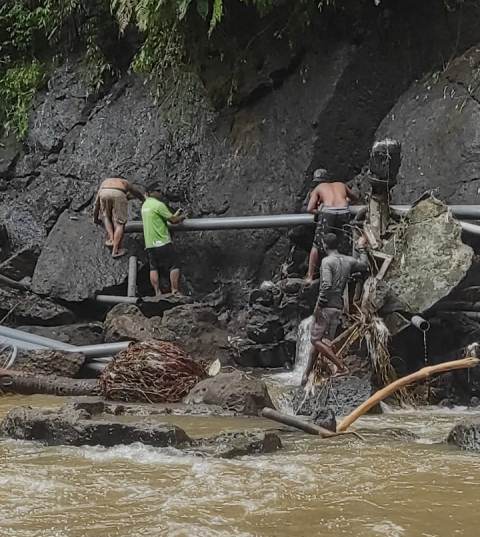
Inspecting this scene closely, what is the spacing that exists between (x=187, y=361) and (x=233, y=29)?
7125mm

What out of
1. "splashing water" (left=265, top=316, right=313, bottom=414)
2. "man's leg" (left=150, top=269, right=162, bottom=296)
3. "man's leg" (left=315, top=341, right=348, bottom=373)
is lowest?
"splashing water" (left=265, top=316, right=313, bottom=414)

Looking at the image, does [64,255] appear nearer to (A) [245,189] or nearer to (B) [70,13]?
(A) [245,189]

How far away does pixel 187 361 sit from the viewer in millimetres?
9180

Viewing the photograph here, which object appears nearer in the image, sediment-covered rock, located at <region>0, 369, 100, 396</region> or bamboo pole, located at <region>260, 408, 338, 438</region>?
bamboo pole, located at <region>260, 408, 338, 438</region>

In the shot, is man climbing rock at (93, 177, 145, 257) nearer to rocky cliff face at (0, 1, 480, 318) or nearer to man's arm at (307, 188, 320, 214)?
rocky cliff face at (0, 1, 480, 318)

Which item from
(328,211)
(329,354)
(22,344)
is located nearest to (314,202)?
→ (328,211)

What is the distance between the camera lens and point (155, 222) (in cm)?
1255

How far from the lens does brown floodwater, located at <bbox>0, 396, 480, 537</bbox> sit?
3922 mm

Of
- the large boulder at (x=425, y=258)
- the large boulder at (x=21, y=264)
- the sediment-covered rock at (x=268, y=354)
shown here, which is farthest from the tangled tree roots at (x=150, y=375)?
the large boulder at (x=21, y=264)

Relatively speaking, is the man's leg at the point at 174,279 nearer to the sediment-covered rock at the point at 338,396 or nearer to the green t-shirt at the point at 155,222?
the green t-shirt at the point at 155,222

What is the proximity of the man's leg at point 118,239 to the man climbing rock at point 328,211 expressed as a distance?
3320 mm

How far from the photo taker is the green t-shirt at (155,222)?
12.5 meters

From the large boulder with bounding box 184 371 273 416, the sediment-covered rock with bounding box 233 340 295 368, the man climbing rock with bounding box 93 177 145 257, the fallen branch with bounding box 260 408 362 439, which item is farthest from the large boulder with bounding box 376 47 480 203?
the fallen branch with bounding box 260 408 362 439

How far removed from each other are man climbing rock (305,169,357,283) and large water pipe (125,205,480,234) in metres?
0.17
